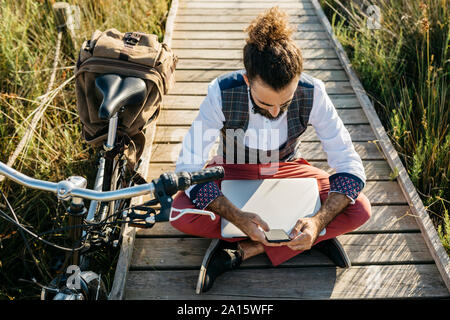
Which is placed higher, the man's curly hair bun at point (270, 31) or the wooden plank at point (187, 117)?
the man's curly hair bun at point (270, 31)

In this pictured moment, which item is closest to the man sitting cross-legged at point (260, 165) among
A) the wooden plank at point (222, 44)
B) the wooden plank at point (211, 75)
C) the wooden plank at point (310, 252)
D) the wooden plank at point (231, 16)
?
the wooden plank at point (310, 252)

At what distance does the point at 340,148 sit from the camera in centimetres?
215

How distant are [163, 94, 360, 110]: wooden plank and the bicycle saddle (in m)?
1.25

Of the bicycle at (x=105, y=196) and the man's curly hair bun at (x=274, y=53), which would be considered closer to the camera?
the bicycle at (x=105, y=196)

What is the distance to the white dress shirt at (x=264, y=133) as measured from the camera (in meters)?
2.06

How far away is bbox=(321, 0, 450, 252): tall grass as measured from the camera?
272cm

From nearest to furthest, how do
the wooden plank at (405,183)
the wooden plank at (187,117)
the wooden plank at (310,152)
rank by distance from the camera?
the wooden plank at (405,183), the wooden plank at (310,152), the wooden plank at (187,117)

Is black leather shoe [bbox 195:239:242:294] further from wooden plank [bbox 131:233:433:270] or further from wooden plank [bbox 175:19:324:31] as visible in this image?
wooden plank [bbox 175:19:324:31]

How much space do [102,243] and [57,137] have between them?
1280 mm

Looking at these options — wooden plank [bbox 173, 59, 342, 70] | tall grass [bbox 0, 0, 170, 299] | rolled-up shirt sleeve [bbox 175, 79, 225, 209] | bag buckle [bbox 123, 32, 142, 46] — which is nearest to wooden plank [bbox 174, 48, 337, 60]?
wooden plank [bbox 173, 59, 342, 70]

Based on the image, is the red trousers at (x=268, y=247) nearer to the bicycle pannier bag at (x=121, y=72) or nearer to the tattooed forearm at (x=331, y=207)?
the tattooed forearm at (x=331, y=207)

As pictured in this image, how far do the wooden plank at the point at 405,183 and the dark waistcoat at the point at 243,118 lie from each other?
85 cm
